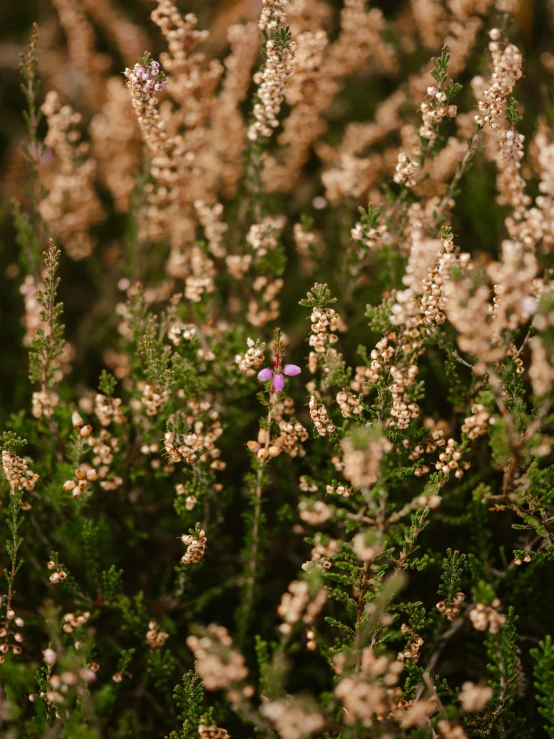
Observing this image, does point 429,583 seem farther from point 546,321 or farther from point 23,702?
point 23,702

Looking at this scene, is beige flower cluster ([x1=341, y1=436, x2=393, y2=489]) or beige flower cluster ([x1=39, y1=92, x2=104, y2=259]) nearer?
beige flower cluster ([x1=341, y1=436, x2=393, y2=489])

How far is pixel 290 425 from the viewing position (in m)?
1.81

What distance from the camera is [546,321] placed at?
1.29 meters

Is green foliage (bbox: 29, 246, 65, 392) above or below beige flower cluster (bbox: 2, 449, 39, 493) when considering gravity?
above

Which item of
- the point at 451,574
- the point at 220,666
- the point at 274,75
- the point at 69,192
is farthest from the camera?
the point at 69,192

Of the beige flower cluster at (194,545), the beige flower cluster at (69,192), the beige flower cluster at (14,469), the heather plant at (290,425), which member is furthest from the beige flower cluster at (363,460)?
the beige flower cluster at (69,192)

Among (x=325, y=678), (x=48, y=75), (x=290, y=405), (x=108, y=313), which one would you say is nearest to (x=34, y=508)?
(x=290, y=405)

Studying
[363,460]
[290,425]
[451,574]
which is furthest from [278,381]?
[451,574]

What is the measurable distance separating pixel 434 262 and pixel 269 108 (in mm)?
851

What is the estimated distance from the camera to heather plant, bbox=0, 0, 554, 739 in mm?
1570

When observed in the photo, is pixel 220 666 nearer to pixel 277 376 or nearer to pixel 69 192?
pixel 277 376

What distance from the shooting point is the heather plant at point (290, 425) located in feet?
5.15

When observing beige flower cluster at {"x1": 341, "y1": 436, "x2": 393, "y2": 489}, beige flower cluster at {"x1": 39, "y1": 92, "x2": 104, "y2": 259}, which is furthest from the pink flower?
beige flower cluster at {"x1": 39, "y1": 92, "x2": 104, "y2": 259}

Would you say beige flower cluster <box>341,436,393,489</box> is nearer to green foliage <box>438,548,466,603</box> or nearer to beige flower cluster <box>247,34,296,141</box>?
green foliage <box>438,548,466,603</box>
